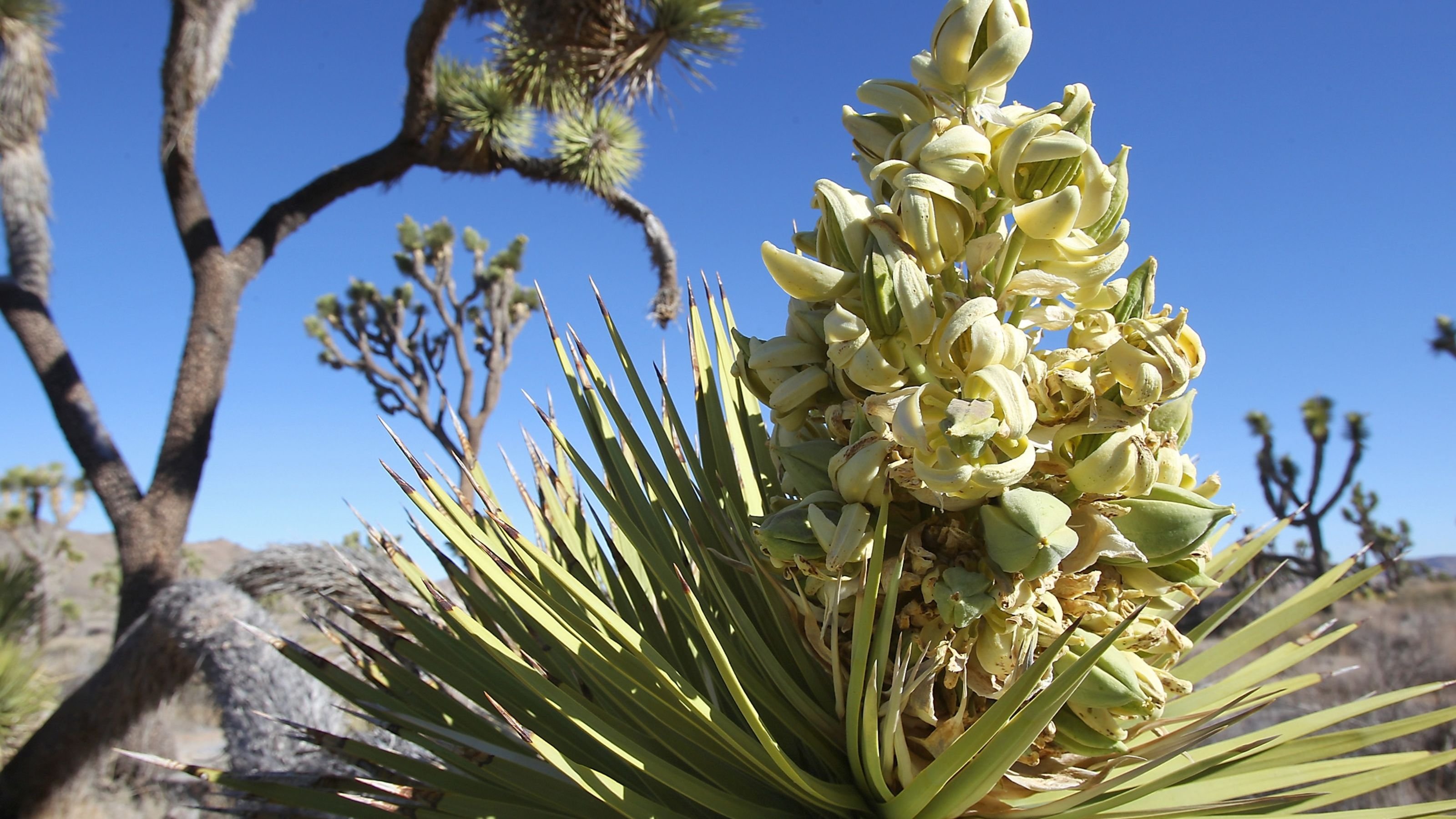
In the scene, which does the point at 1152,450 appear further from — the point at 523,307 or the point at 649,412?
the point at 523,307

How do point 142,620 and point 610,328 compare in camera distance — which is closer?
point 610,328

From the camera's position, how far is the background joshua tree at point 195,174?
477 cm

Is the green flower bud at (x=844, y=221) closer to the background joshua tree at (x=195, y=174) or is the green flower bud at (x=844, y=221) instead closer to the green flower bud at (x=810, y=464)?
the green flower bud at (x=810, y=464)

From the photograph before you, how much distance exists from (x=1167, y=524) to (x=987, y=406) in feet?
0.84

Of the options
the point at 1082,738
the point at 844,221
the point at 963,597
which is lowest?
the point at 1082,738

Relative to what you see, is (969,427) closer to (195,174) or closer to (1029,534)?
(1029,534)

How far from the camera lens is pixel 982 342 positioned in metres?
0.81

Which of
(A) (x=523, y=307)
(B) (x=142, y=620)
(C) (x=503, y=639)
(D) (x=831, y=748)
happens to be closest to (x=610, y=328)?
(C) (x=503, y=639)

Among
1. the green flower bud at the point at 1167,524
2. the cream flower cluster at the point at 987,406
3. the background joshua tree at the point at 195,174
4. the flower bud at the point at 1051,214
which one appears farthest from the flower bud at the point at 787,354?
the background joshua tree at the point at 195,174

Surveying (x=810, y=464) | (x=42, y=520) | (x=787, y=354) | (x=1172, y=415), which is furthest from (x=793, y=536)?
(x=42, y=520)

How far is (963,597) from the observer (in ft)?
2.69

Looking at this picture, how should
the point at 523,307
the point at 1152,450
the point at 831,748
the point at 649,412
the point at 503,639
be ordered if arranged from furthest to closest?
the point at 523,307 < the point at 503,639 < the point at 649,412 < the point at 831,748 < the point at 1152,450

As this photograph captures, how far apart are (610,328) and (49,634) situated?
1461 cm

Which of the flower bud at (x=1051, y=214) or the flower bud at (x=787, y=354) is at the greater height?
the flower bud at (x=1051, y=214)
